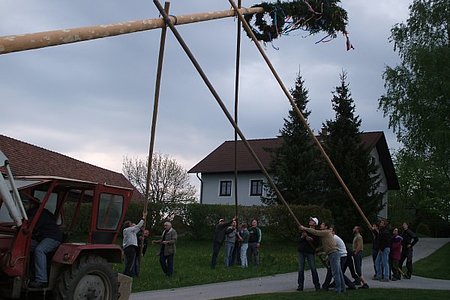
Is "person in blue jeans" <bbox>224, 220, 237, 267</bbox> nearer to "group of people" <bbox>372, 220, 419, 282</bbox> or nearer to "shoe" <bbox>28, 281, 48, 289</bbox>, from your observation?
"group of people" <bbox>372, 220, 419, 282</bbox>

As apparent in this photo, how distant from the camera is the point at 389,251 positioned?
→ 1845 cm

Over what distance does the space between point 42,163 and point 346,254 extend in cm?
2606

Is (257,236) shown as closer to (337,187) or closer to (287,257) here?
(287,257)

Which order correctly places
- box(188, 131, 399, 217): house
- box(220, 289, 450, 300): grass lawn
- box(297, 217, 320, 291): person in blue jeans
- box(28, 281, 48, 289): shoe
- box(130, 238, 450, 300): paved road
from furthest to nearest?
box(188, 131, 399, 217): house < box(297, 217, 320, 291): person in blue jeans < box(130, 238, 450, 300): paved road < box(220, 289, 450, 300): grass lawn < box(28, 281, 48, 289): shoe

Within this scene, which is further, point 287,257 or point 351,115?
point 351,115

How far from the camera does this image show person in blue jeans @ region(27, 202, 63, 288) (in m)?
8.95

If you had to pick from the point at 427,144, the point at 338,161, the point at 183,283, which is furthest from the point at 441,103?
the point at 183,283

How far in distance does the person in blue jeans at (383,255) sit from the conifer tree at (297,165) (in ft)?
52.3

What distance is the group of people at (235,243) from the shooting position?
20.7 m

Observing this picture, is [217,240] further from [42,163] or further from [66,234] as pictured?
[42,163]

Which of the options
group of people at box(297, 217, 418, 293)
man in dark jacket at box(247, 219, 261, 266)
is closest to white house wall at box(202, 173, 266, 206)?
man in dark jacket at box(247, 219, 261, 266)

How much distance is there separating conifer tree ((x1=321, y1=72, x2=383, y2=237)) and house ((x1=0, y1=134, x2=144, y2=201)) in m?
15.8

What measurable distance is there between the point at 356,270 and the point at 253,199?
98.9ft

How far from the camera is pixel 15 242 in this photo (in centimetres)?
869
